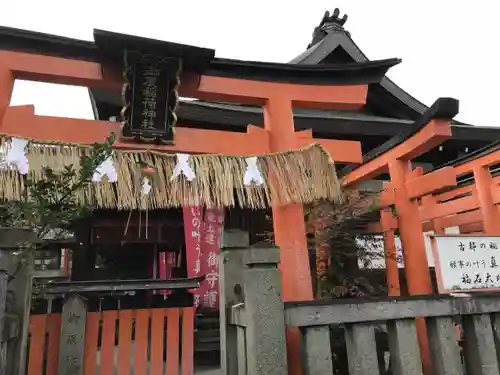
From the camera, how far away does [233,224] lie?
7.84 m

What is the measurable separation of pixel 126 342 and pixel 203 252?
3.27 m

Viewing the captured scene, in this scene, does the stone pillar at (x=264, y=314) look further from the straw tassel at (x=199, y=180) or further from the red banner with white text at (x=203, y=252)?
the red banner with white text at (x=203, y=252)

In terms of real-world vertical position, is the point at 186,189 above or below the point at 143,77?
below

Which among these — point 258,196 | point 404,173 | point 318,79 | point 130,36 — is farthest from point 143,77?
point 404,173

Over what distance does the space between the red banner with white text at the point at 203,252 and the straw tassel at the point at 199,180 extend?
298cm

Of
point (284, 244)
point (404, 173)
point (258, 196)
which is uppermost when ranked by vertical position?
point (404, 173)

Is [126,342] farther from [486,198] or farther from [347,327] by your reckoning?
[486,198]

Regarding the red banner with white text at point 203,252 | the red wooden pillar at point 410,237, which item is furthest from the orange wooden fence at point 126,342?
the red wooden pillar at point 410,237

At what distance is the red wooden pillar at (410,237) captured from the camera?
17.6 ft

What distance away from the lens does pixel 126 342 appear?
154 inches

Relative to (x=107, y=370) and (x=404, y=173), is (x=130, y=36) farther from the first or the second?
(x=404, y=173)

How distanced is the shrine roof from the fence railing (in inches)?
82.8

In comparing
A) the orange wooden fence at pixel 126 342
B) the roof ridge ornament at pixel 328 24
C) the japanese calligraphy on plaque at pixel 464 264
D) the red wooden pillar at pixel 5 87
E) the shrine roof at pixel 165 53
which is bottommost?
the orange wooden fence at pixel 126 342

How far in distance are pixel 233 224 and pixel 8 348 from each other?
16.9 ft
